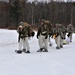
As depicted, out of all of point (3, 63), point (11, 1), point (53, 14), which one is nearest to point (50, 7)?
point (53, 14)

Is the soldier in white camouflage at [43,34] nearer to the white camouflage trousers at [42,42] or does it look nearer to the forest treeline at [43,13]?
Answer: the white camouflage trousers at [42,42]

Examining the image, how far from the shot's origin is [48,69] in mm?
9297

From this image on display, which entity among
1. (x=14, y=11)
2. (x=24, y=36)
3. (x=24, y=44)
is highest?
(x=14, y=11)

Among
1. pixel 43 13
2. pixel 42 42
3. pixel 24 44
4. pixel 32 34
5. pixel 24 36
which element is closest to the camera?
pixel 24 36

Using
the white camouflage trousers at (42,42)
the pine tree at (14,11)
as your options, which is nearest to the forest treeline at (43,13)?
the pine tree at (14,11)

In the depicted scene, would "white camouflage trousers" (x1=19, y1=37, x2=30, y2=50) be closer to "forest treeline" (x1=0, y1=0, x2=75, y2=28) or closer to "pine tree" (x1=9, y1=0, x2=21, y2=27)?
"pine tree" (x1=9, y1=0, x2=21, y2=27)

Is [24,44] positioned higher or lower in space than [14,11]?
lower

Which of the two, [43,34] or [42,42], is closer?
[43,34]

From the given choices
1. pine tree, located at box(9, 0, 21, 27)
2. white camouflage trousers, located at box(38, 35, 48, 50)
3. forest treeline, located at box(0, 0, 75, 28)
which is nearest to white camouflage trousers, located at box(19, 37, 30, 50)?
white camouflage trousers, located at box(38, 35, 48, 50)

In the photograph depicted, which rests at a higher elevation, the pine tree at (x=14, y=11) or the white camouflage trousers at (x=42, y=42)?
the pine tree at (x=14, y=11)

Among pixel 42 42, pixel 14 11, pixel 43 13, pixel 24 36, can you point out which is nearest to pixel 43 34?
pixel 42 42

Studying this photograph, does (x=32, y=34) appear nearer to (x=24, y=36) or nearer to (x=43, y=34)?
(x=43, y=34)

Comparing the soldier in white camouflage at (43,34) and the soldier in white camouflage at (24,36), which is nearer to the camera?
the soldier in white camouflage at (24,36)

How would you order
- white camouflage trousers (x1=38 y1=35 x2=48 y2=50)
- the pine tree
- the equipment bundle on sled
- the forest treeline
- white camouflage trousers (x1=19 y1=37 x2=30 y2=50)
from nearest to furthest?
the equipment bundle on sled → white camouflage trousers (x1=19 y1=37 x2=30 y2=50) → white camouflage trousers (x1=38 y1=35 x2=48 y2=50) → the pine tree → the forest treeline
